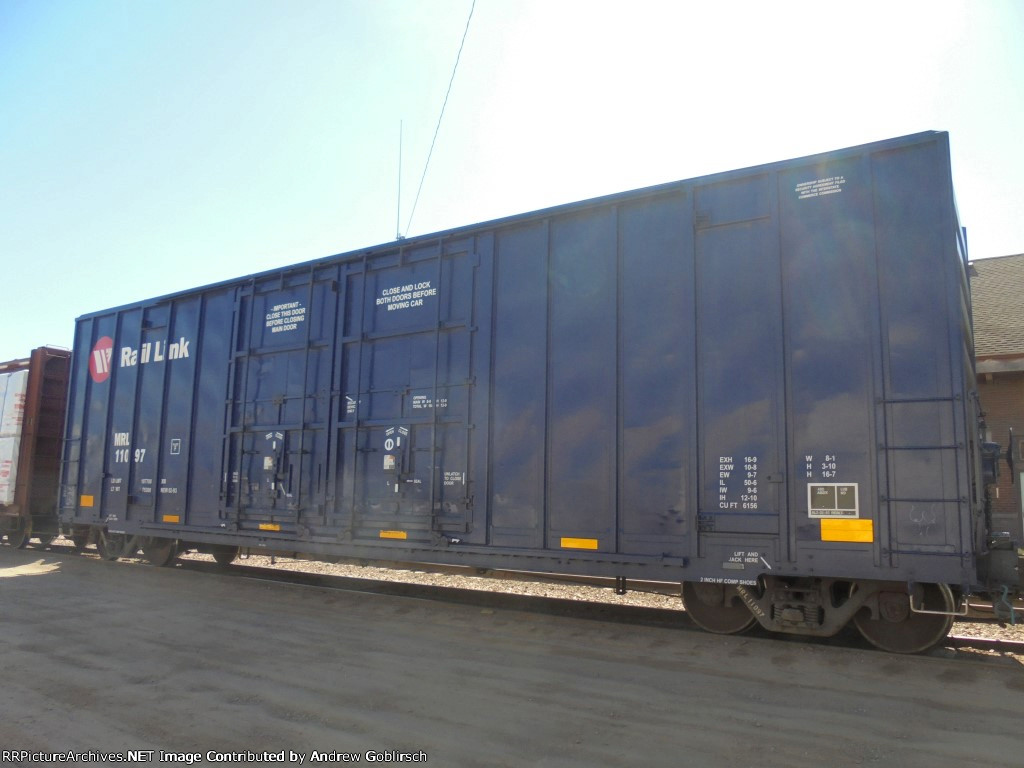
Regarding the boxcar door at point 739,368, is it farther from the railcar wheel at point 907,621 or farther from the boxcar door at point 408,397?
the boxcar door at point 408,397

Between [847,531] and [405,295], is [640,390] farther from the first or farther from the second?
[405,295]

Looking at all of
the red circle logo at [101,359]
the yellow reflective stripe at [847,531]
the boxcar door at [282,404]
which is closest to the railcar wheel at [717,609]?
the yellow reflective stripe at [847,531]

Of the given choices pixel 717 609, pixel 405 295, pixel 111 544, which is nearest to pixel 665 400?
pixel 717 609

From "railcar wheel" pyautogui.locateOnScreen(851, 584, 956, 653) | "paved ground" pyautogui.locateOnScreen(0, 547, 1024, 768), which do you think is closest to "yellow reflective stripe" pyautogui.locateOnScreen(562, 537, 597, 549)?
"paved ground" pyautogui.locateOnScreen(0, 547, 1024, 768)

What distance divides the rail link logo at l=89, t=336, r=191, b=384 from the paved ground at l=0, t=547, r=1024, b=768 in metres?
4.76

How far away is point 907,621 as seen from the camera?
19.6ft

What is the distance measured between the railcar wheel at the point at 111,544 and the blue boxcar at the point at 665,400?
3.33 m

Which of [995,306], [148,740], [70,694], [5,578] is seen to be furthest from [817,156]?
[995,306]

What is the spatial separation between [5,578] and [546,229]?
9.85 m

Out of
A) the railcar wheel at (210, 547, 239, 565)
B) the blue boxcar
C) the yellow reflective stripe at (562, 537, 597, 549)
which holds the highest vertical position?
the blue boxcar

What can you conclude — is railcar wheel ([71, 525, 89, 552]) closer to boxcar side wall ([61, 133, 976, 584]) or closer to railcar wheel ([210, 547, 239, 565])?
railcar wheel ([210, 547, 239, 565])

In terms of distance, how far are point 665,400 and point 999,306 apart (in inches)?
598

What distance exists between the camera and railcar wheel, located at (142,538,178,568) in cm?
1168

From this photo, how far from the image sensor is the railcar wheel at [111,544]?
12250 millimetres
